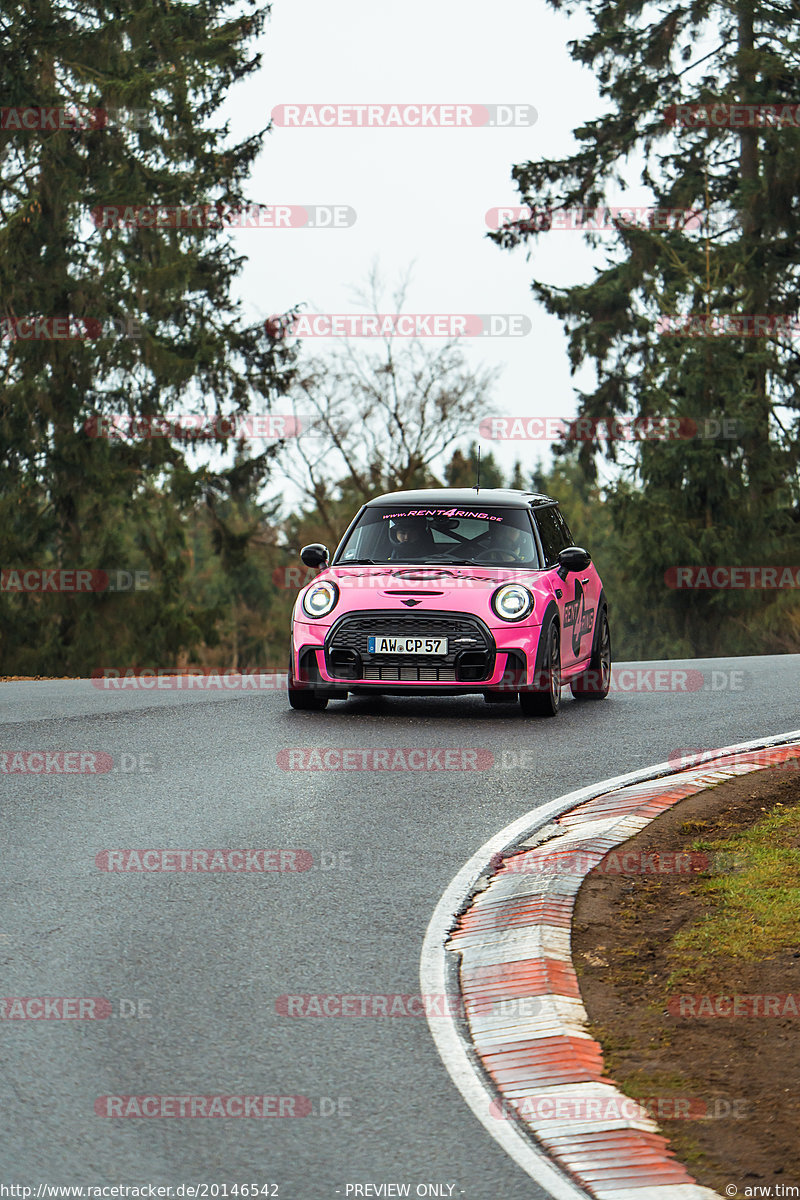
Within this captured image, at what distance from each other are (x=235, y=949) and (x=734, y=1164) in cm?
237

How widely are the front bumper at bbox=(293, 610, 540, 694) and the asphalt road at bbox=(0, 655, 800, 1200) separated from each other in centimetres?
35

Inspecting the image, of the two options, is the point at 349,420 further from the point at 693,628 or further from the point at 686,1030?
the point at 686,1030

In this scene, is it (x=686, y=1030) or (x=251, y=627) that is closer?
(x=686, y=1030)

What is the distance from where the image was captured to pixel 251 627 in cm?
6172

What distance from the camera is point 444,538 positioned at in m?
12.7

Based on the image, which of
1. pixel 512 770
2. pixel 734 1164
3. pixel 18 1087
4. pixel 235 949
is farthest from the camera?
pixel 512 770

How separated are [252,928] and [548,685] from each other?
19.7 ft

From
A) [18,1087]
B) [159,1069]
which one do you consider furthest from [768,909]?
[18,1087]

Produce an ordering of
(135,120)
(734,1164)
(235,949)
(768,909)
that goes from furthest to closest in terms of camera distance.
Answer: (135,120) < (768,909) < (235,949) < (734,1164)
